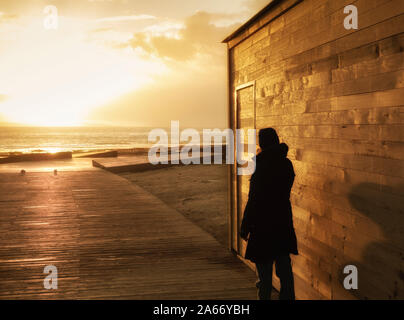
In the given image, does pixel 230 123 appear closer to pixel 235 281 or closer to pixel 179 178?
pixel 235 281

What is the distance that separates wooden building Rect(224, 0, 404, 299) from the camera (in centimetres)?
268

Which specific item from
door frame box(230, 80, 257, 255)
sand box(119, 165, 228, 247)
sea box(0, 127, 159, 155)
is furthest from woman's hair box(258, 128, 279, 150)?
sea box(0, 127, 159, 155)

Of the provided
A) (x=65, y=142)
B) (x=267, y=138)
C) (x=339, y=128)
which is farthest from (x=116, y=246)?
(x=65, y=142)

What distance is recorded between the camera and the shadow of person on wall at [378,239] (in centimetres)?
262

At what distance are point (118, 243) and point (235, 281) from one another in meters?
2.67

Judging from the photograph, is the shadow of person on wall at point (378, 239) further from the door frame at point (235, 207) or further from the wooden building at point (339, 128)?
the door frame at point (235, 207)

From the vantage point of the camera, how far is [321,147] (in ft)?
11.8

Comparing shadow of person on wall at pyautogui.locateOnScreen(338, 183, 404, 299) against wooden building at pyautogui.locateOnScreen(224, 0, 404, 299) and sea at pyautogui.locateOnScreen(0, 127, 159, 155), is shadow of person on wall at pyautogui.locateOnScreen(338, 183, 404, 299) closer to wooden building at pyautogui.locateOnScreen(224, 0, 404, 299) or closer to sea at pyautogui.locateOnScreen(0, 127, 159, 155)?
wooden building at pyautogui.locateOnScreen(224, 0, 404, 299)

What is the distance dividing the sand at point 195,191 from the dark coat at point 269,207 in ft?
10.8

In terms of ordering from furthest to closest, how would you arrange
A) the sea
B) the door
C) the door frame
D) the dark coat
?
the sea < the door frame < the door < the dark coat

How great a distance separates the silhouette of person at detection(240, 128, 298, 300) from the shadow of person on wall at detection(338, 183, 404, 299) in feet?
1.85

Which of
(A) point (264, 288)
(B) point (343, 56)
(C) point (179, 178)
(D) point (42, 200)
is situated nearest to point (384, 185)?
(B) point (343, 56)

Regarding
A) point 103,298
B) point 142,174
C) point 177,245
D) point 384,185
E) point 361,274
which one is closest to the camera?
point 384,185

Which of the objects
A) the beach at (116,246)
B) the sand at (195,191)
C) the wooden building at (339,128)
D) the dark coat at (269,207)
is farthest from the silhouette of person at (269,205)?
the sand at (195,191)
